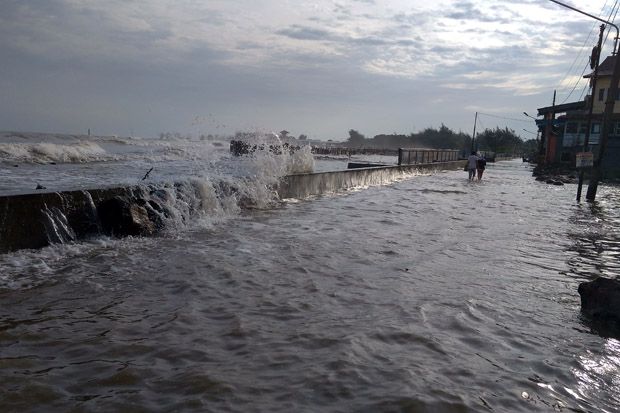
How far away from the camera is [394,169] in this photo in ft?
77.0

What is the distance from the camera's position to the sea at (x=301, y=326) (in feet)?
8.92

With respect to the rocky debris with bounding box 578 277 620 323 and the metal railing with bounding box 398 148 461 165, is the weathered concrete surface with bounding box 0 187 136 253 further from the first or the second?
the metal railing with bounding box 398 148 461 165

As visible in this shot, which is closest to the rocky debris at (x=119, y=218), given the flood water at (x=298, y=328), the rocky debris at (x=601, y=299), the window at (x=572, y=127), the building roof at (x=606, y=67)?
the flood water at (x=298, y=328)

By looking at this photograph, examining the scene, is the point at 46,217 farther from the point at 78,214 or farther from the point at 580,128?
the point at 580,128

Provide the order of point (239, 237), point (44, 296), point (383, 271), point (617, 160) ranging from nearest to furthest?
point (44, 296)
point (383, 271)
point (239, 237)
point (617, 160)

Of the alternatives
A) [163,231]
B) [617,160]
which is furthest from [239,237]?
[617,160]

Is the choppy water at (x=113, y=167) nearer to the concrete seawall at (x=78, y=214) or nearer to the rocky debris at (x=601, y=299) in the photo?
the concrete seawall at (x=78, y=214)

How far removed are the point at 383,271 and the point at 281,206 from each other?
20.4 feet

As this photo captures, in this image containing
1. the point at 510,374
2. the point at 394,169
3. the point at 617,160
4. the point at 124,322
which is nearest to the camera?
the point at 510,374

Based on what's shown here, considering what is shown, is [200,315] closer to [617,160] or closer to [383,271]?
[383,271]

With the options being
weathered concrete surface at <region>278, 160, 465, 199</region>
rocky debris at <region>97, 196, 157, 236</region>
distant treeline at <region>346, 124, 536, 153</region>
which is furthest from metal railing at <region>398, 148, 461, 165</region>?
distant treeline at <region>346, 124, 536, 153</region>

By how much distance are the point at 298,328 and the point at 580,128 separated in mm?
44099

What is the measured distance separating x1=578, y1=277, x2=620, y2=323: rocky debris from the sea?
15cm

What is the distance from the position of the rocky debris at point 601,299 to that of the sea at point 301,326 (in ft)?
0.49
